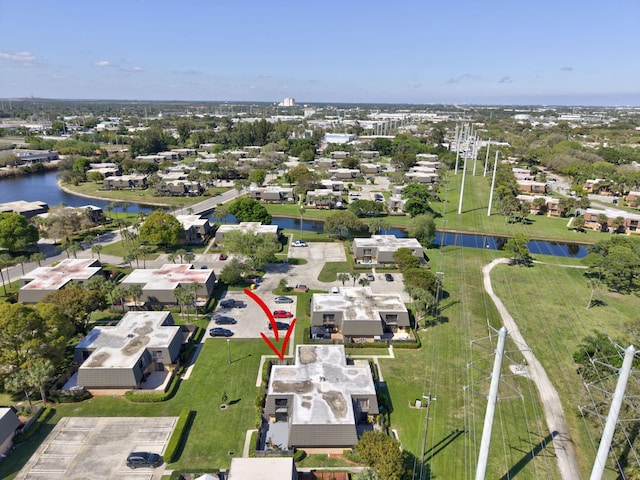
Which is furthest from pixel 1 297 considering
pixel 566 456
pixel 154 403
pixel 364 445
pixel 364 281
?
pixel 566 456

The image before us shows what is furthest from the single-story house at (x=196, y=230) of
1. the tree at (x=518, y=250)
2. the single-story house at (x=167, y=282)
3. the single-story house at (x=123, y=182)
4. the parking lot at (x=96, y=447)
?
the tree at (x=518, y=250)

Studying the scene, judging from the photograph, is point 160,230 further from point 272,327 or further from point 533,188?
point 533,188

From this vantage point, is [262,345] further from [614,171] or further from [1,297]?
[614,171]

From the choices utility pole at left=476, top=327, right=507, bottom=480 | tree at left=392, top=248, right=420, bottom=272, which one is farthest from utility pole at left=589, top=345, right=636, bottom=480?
tree at left=392, top=248, right=420, bottom=272

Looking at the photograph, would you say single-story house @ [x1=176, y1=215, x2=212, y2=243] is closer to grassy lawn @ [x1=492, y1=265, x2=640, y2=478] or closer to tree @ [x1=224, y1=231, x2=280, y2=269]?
tree @ [x1=224, y1=231, x2=280, y2=269]

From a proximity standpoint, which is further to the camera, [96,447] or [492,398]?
[96,447]

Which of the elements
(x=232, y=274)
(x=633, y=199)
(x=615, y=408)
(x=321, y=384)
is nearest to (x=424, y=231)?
(x=232, y=274)
